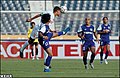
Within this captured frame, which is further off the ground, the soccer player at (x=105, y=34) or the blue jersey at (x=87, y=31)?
the blue jersey at (x=87, y=31)

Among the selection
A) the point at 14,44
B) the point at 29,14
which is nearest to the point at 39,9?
the point at 29,14

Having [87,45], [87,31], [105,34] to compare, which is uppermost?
[87,31]

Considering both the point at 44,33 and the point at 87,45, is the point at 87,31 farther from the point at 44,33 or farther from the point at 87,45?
the point at 44,33

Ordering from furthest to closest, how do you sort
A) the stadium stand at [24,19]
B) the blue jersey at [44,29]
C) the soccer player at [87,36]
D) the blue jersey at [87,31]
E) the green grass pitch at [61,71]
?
the stadium stand at [24,19] → the blue jersey at [87,31] → the soccer player at [87,36] → the blue jersey at [44,29] → the green grass pitch at [61,71]

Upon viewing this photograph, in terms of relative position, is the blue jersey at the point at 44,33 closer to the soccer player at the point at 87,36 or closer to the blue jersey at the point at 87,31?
the soccer player at the point at 87,36

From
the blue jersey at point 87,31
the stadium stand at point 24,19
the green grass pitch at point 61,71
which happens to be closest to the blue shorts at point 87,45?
the blue jersey at point 87,31

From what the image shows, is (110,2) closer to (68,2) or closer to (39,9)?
(68,2)

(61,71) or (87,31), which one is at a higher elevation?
(87,31)

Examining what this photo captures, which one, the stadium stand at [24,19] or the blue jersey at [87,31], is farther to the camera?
the stadium stand at [24,19]

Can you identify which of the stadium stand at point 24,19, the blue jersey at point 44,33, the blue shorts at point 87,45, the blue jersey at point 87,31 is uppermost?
the blue jersey at point 44,33

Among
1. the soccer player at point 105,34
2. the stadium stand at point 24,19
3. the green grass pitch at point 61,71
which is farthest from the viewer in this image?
the stadium stand at point 24,19

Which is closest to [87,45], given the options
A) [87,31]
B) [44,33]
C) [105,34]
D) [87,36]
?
[87,36]

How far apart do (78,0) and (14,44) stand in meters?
6.62

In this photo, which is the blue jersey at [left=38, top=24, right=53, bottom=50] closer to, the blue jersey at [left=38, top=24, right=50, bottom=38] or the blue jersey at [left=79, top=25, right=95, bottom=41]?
the blue jersey at [left=38, top=24, right=50, bottom=38]
